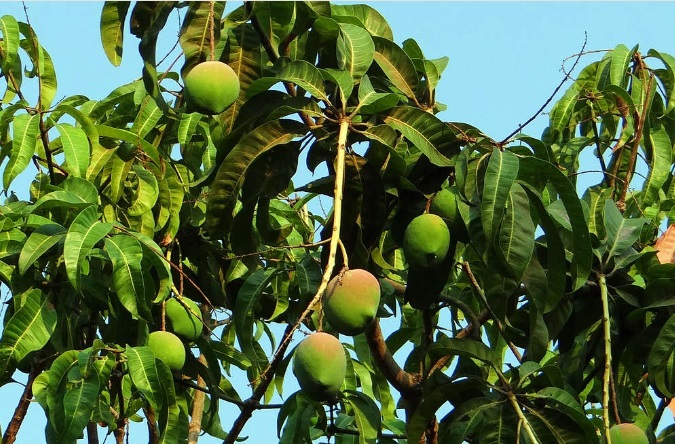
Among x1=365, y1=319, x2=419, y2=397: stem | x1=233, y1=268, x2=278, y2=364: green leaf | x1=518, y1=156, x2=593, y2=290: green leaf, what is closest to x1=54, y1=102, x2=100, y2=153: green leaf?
x1=233, y1=268, x2=278, y2=364: green leaf

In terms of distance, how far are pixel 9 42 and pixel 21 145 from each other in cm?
38

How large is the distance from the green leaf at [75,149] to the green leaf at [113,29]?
589 mm

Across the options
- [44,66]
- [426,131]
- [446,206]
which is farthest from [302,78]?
[44,66]

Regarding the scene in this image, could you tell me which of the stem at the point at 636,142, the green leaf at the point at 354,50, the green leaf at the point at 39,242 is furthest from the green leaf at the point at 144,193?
the stem at the point at 636,142

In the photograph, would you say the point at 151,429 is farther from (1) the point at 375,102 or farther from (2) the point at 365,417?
(1) the point at 375,102

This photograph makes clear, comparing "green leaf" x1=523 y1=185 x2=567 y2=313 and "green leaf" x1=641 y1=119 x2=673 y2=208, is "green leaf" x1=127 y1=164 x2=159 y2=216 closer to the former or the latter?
"green leaf" x1=523 y1=185 x2=567 y2=313

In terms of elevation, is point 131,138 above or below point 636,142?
below

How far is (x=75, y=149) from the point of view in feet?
8.52

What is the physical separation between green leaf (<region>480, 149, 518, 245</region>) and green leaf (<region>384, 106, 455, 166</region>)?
0.51 feet

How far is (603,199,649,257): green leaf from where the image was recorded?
2.41m

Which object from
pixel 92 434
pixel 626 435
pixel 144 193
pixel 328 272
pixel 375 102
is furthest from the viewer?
pixel 92 434

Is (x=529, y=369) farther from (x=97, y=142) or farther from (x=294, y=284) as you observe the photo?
(x=97, y=142)

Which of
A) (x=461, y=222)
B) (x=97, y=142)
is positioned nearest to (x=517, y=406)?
(x=461, y=222)

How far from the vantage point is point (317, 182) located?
2.12 meters
